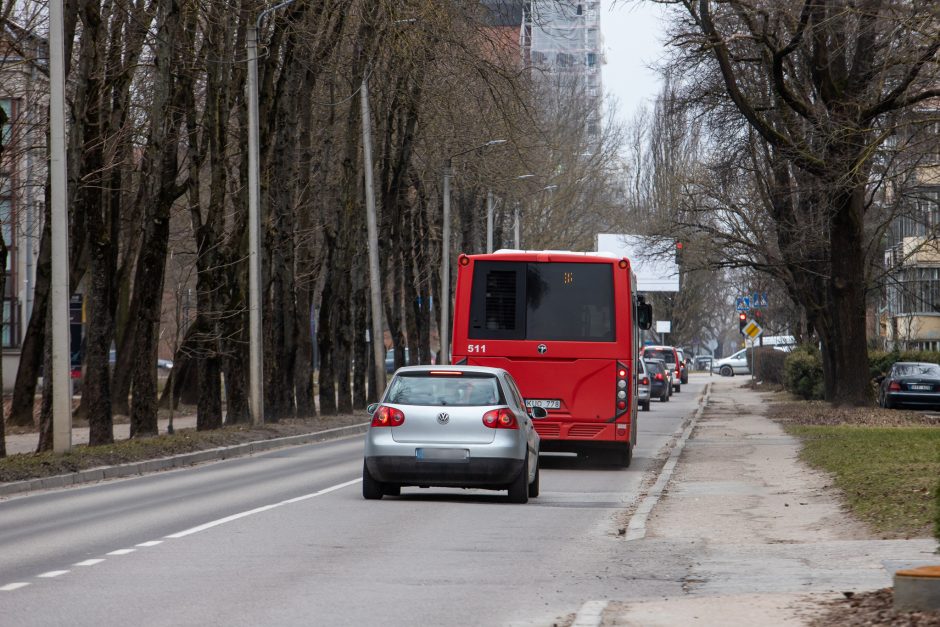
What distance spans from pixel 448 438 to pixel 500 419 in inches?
23.4

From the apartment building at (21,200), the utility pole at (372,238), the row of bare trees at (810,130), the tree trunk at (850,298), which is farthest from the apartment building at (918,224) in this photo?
the apartment building at (21,200)

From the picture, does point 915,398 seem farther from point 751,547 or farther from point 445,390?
point 751,547

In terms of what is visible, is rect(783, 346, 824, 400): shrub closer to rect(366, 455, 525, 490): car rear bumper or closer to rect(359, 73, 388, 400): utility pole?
rect(359, 73, 388, 400): utility pole

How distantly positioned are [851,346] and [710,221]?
9449mm

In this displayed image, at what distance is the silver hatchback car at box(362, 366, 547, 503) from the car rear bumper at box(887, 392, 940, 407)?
26478 mm

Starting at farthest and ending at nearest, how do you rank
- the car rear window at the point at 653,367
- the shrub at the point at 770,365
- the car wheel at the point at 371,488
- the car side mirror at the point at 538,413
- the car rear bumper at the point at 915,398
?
1. the shrub at the point at 770,365
2. the car rear window at the point at 653,367
3. the car rear bumper at the point at 915,398
4. the car side mirror at the point at 538,413
5. the car wheel at the point at 371,488

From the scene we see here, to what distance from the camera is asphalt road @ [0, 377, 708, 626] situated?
29.7 feet

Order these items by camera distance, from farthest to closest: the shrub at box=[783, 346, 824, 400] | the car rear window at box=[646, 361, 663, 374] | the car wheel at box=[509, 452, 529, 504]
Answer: the car rear window at box=[646, 361, 663, 374], the shrub at box=[783, 346, 824, 400], the car wheel at box=[509, 452, 529, 504]

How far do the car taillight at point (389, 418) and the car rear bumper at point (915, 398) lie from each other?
2736 cm

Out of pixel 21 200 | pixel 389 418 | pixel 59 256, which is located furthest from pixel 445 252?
pixel 389 418

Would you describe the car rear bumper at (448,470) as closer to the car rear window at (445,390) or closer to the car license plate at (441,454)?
the car license plate at (441,454)

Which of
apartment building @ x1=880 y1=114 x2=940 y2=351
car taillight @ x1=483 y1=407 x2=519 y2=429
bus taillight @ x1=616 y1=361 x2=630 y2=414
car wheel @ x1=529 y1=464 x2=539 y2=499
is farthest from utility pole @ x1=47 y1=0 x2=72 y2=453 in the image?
apartment building @ x1=880 y1=114 x2=940 y2=351

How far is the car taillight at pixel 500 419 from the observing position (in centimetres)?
1614

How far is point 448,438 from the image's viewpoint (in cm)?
1614
